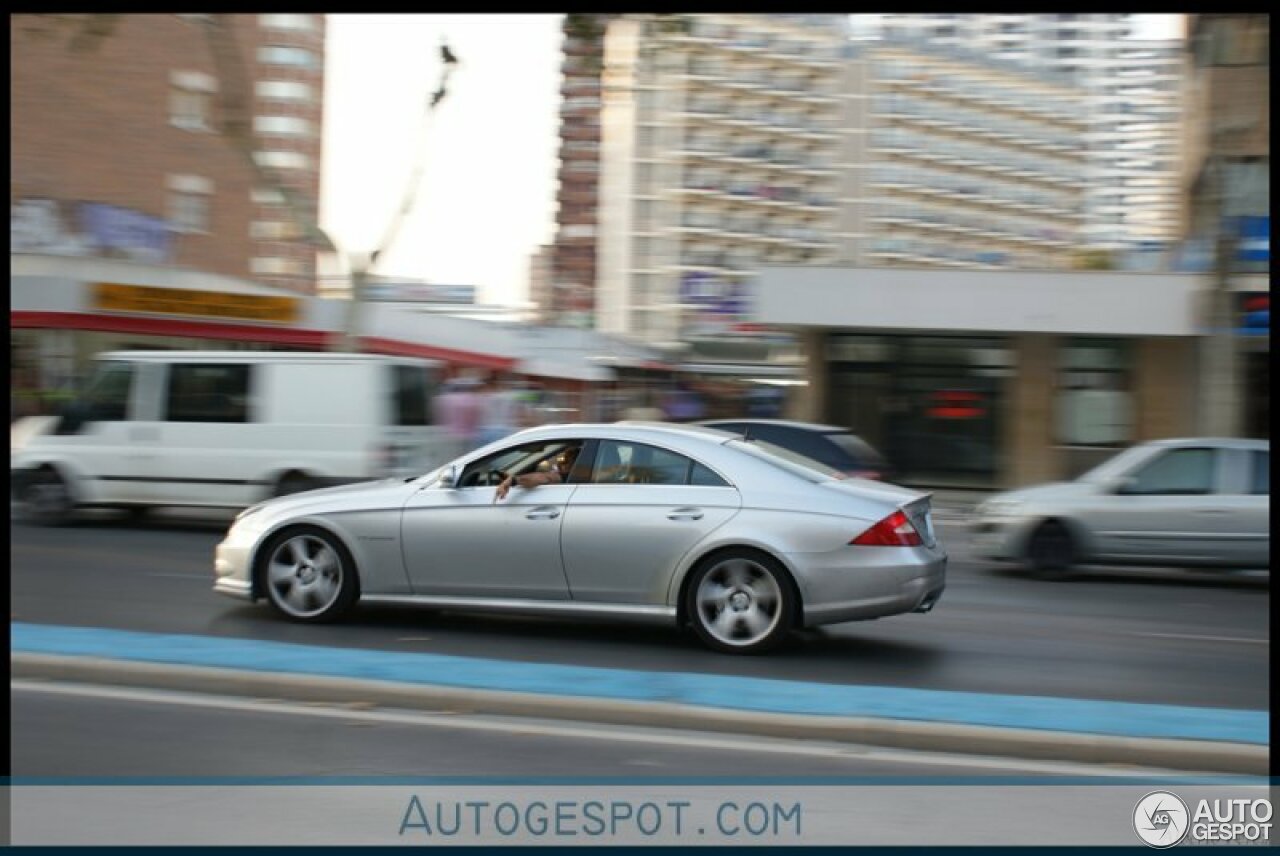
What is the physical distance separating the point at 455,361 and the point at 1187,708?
115 feet

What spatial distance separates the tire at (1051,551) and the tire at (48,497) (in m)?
9.83

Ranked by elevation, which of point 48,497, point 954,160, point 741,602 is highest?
point 954,160

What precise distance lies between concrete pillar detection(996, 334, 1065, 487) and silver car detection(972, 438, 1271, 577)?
10.5 meters

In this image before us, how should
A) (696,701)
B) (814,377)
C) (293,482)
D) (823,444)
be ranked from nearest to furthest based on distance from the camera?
(696,701)
(293,482)
(823,444)
(814,377)

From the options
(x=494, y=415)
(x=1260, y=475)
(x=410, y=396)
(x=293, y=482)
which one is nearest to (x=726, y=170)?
(x=494, y=415)

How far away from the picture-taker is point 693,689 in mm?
6941

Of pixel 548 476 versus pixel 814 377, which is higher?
pixel 814 377

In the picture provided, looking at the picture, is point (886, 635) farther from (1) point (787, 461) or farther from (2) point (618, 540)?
(2) point (618, 540)

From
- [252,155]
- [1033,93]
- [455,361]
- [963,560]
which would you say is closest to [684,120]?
[1033,93]

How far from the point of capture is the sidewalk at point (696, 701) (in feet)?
19.8

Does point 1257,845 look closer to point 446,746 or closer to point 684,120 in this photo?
point 446,746

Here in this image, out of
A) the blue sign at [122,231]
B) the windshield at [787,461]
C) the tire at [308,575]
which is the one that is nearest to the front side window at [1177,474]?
the windshield at [787,461]

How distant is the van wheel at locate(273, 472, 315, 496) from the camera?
14.1 metres

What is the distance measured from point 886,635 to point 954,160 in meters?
99.3
